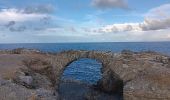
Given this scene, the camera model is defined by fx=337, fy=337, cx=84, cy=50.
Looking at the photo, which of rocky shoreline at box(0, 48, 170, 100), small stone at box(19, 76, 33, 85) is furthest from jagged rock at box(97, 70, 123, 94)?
small stone at box(19, 76, 33, 85)

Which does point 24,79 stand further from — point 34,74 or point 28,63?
point 28,63

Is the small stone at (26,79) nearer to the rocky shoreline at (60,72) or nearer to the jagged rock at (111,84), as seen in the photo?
the rocky shoreline at (60,72)

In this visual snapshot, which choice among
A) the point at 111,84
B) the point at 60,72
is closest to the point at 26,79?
the point at 60,72

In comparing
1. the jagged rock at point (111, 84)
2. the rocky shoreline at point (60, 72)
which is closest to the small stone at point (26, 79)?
the rocky shoreline at point (60, 72)

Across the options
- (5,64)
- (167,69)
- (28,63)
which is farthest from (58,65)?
(167,69)

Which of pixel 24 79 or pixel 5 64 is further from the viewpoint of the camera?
pixel 5 64

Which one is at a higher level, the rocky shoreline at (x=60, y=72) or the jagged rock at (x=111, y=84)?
the rocky shoreline at (x=60, y=72)

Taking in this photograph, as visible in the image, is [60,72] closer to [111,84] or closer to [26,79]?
[111,84]

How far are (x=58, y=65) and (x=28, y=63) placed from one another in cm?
A: 594

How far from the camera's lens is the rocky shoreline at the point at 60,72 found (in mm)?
35500

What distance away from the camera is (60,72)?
5247cm

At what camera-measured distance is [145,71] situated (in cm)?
4403

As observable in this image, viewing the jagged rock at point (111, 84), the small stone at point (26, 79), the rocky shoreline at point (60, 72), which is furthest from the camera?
the jagged rock at point (111, 84)

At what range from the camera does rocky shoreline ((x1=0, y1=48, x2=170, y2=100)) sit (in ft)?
116
